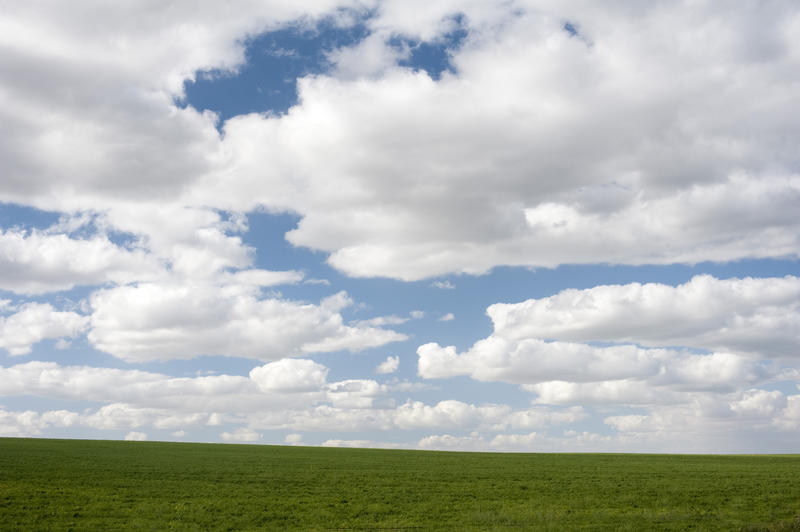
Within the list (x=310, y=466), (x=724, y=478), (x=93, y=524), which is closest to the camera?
(x=93, y=524)

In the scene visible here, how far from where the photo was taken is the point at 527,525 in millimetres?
34688

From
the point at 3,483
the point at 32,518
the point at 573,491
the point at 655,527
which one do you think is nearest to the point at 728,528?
the point at 655,527

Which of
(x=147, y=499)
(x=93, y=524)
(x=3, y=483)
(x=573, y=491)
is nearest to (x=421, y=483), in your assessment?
(x=573, y=491)

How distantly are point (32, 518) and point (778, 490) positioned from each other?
52032 mm

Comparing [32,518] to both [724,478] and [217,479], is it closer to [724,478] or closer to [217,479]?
[217,479]

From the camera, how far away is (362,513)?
38188mm

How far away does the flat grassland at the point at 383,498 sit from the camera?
35125 millimetres

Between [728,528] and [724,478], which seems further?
[724,478]

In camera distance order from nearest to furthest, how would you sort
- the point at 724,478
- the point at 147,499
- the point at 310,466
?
1. the point at 147,499
2. the point at 724,478
3. the point at 310,466

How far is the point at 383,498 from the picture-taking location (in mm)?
43719

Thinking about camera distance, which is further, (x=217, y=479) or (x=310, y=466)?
(x=310, y=466)

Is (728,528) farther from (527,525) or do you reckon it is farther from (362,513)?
(362,513)

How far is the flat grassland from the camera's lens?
1383 inches

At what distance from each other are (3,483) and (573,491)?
4254 cm
